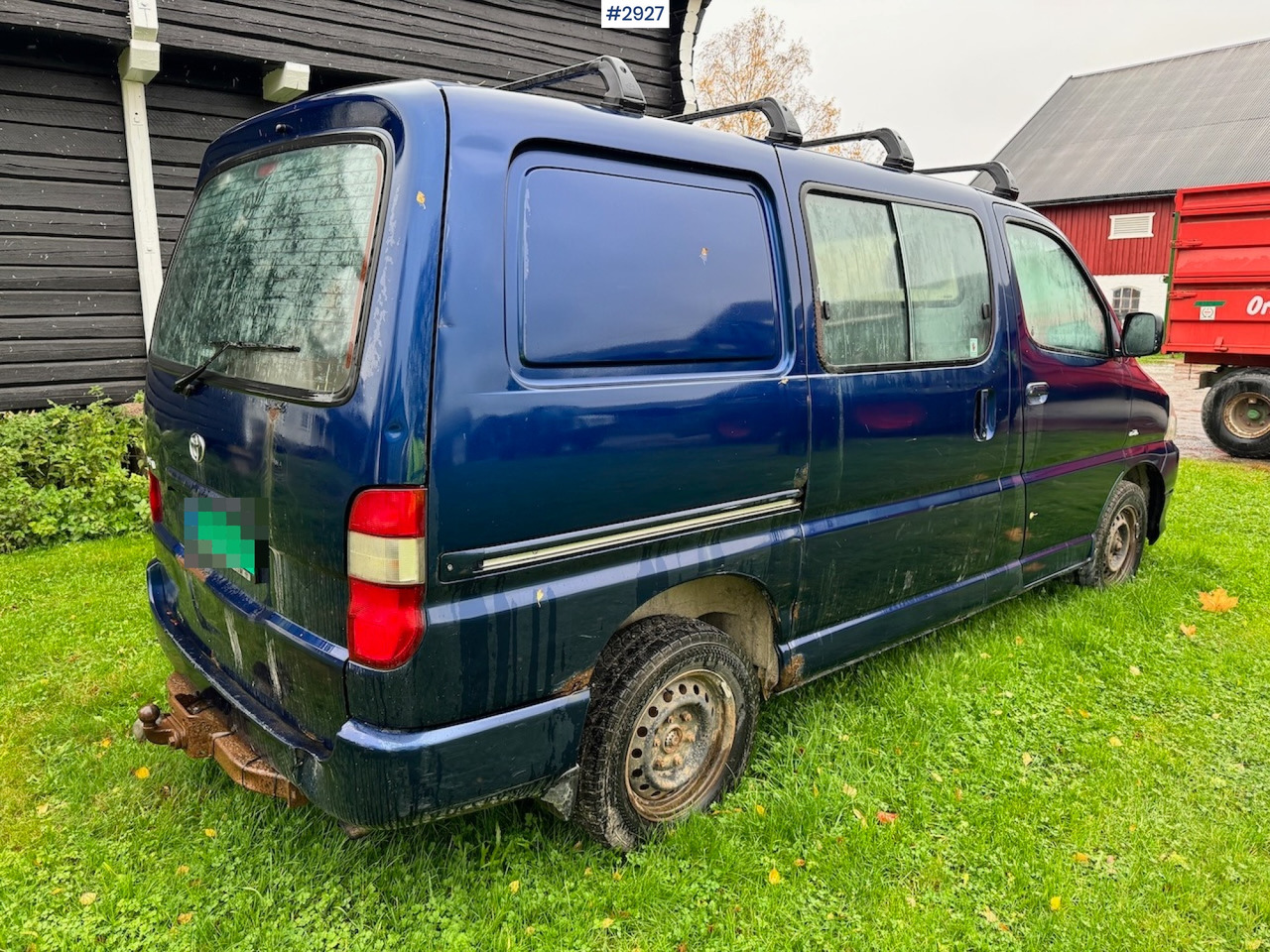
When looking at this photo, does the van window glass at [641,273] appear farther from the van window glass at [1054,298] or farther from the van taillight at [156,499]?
the van window glass at [1054,298]

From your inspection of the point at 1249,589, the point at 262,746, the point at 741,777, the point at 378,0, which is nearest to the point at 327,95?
the point at 262,746

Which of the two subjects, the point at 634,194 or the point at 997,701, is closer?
the point at 634,194

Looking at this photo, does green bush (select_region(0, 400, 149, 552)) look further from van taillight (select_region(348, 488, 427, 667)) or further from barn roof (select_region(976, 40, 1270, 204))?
barn roof (select_region(976, 40, 1270, 204))

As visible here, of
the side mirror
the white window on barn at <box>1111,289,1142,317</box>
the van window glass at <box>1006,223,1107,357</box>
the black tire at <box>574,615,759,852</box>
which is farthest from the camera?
the white window on barn at <box>1111,289,1142,317</box>

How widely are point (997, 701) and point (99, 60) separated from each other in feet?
23.2

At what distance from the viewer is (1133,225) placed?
2598 cm

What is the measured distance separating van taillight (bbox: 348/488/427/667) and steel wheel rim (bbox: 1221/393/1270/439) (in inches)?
398

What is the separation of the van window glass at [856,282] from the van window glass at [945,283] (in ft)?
0.29

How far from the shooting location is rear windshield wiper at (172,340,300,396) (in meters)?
2.21

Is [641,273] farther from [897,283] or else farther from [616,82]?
[897,283]

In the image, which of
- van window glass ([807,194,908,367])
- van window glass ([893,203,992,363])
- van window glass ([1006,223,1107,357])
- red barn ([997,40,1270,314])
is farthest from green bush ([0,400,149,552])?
red barn ([997,40,1270,314])

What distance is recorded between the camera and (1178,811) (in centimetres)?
289

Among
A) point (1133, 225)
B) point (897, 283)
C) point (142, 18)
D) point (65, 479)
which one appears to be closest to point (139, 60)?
point (142, 18)

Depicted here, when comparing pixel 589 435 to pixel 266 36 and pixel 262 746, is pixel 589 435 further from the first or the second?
pixel 266 36
